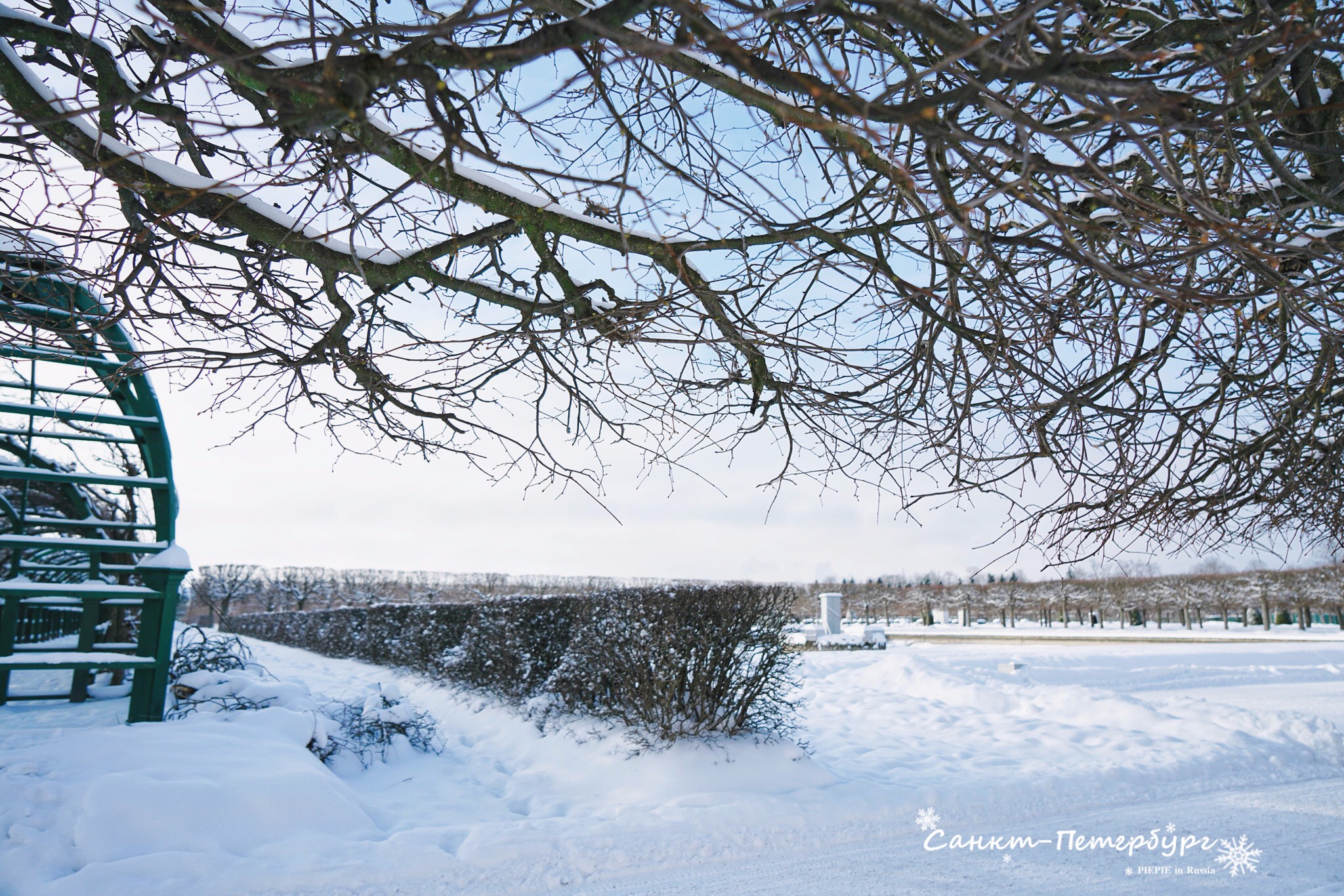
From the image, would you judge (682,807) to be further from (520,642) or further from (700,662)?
(520,642)

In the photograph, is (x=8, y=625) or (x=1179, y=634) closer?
(x=8, y=625)

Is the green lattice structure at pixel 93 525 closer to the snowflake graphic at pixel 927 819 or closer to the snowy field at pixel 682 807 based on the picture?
the snowy field at pixel 682 807

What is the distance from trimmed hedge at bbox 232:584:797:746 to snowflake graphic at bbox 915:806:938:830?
1.67m

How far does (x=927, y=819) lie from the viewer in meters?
5.77

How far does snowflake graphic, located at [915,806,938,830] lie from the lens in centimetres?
563

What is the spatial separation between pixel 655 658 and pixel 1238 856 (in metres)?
4.62

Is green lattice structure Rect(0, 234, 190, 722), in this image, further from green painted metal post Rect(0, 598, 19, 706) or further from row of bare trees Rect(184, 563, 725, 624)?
row of bare trees Rect(184, 563, 725, 624)

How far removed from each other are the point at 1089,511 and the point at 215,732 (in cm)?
588

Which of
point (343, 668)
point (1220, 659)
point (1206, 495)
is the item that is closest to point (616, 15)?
point (1206, 495)

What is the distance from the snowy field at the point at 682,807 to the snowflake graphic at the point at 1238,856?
0.04 meters

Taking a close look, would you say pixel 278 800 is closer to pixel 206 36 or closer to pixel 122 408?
pixel 122 408

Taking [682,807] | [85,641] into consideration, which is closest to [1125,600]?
[682,807]

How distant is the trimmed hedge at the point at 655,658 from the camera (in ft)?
23.6

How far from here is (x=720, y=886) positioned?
179 inches
